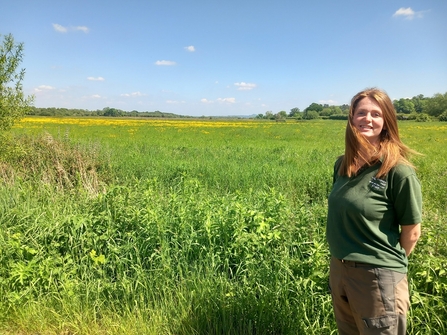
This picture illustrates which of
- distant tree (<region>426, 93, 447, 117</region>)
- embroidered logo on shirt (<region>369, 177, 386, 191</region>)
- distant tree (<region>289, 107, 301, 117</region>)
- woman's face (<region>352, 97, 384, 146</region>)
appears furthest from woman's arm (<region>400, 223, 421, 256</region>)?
distant tree (<region>289, 107, 301, 117</region>)

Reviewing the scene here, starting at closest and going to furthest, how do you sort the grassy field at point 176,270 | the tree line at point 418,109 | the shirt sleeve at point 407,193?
the shirt sleeve at point 407,193 < the grassy field at point 176,270 < the tree line at point 418,109

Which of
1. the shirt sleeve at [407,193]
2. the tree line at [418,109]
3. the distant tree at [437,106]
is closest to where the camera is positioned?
the shirt sleeve at [407,193]

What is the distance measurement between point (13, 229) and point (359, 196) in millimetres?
4243

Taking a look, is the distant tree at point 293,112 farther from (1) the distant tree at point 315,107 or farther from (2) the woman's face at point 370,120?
(2) the woman's face at point 370,120

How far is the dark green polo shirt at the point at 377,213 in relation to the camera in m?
1.62

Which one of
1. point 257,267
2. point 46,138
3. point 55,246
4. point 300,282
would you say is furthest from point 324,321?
point 46,138

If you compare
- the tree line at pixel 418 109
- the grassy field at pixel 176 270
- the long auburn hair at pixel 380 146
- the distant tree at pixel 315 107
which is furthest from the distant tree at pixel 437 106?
the long auburn hair at pixel 380 146

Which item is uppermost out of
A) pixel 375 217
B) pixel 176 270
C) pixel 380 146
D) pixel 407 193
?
pixel 380 146

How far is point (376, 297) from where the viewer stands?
1.69m

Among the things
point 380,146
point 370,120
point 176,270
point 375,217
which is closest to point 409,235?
point 375,217

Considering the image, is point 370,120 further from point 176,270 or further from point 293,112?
point 293,112

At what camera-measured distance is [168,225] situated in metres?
3.67

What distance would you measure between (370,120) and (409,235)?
2.36 feet

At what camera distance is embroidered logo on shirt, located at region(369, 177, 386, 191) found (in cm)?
165
